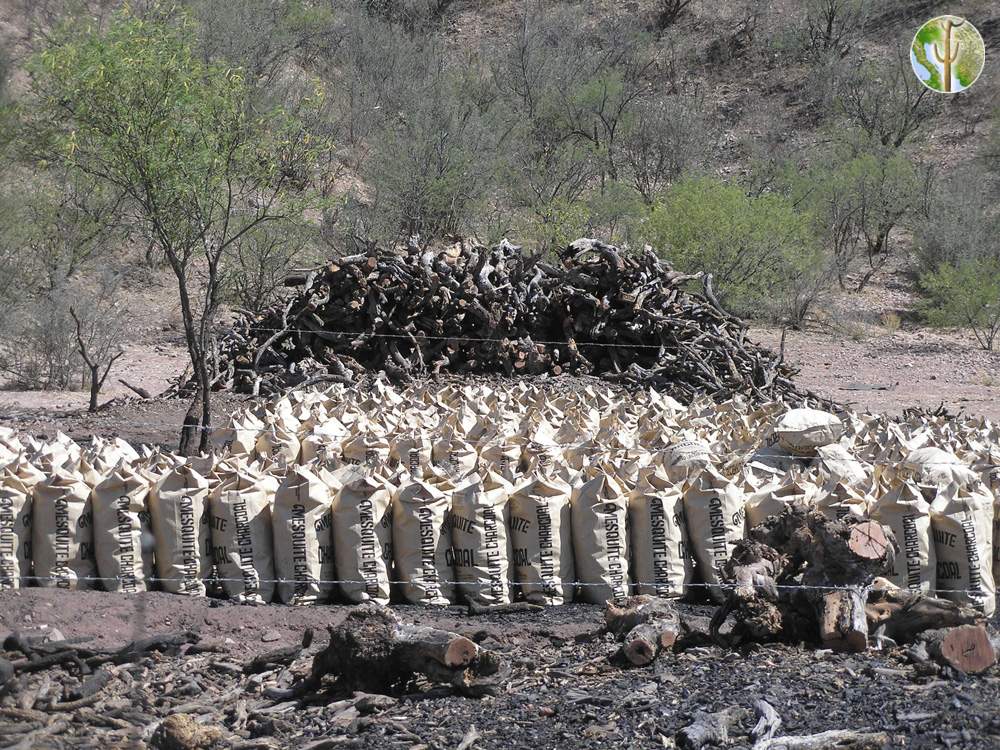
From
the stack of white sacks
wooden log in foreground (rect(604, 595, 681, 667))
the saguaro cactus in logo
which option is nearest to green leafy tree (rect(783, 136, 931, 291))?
the saguaro cactus in logo

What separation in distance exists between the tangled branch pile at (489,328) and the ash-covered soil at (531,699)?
260 inches

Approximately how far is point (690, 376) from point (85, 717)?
822 centimetres

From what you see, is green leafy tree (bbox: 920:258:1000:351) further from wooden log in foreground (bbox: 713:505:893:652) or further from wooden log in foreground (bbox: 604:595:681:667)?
wooden log in foreground (bbox: 604:595:681:667)

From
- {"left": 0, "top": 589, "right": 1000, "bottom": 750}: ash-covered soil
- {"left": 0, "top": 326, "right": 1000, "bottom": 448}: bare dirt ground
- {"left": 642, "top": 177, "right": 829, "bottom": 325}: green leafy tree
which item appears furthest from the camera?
{"left": 642, "top": 177, "right": 829, "bottom": 325}: green leafy tree

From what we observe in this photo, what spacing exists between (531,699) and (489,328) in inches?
313

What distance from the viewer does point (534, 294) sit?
12.3 meters

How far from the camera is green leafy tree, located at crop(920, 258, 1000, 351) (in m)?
20.5

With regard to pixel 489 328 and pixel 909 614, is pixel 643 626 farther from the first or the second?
pixel 489 328

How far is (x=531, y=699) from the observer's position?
4.01 meters

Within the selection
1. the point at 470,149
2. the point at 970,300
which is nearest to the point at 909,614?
the point at 970,300

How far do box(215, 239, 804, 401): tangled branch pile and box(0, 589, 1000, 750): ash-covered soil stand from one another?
260 inches

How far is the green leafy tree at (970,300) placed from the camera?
67.4 ft

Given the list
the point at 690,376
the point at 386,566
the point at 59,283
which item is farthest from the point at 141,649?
the point at 59,283

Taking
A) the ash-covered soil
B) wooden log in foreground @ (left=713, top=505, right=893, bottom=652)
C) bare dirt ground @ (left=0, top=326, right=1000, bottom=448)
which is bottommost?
the ash-covered soil
